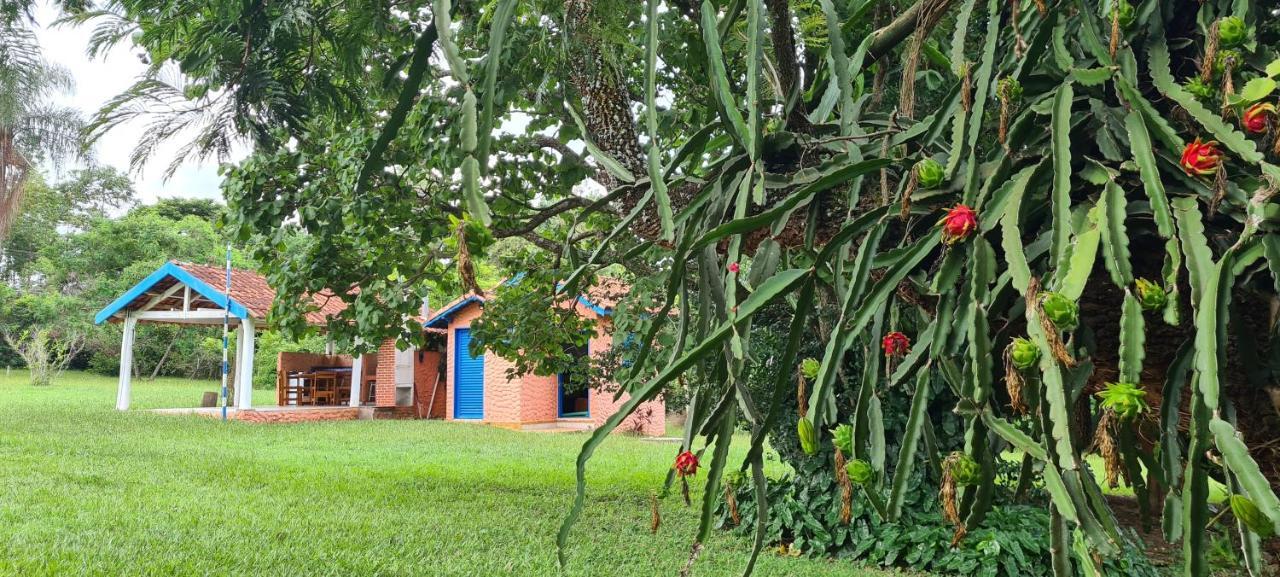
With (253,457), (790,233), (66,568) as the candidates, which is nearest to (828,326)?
(790,233)

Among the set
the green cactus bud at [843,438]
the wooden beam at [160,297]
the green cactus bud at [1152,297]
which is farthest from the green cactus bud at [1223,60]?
the wooden beam at [160,297]

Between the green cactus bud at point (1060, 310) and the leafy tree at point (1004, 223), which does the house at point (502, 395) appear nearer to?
the leafy tree at point (1004, 223)

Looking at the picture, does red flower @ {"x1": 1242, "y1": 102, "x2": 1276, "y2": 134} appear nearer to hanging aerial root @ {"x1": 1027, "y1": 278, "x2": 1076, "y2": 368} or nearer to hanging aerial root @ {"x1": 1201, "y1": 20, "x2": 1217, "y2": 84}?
hanging aerial root @ {"x1": 1201, "y1": 20, "x2": 1217, "y2": 84}

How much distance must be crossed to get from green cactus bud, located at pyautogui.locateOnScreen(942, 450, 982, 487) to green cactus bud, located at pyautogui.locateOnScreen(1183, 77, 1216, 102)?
774 millimetres

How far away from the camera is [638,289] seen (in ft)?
16.8

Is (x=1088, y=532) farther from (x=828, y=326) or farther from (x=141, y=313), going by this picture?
(x=141, y=313)

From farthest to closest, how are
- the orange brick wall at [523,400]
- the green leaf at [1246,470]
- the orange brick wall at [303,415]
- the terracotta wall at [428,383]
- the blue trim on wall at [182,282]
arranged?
1. the terracotta wall at [428,383]
2. the orange brick wall at [523,400]
3. the blue trim on wall at [182,282]
4. the orange brick wall at [303,415]
5. the green leaf at [1246,470]

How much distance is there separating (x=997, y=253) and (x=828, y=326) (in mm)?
2446

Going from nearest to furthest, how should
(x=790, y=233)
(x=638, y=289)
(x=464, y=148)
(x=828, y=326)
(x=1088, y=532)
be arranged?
1. (x=464, y=148)
2. (x=1088, y=532)
3. (x=790, y=233)
4. (x=828, y=326)
5. (x=638, y=289)

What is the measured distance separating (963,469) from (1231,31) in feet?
→ 2.90

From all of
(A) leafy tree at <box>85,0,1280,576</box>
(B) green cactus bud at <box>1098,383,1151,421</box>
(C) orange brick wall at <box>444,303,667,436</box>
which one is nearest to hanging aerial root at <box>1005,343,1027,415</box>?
(A) leafy tree at <box>85,0,1280,576</box>

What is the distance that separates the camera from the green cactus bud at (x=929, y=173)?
1.55 metres

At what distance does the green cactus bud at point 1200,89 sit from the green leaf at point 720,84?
80 centimetres

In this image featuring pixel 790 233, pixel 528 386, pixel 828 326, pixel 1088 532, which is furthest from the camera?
pixel 528 386
